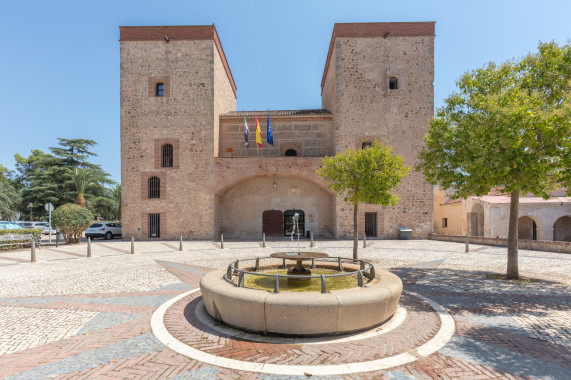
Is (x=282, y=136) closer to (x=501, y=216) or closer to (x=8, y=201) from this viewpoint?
(x=501, y=216)

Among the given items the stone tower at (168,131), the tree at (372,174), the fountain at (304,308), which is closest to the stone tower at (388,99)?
the stone tower at (168,131)

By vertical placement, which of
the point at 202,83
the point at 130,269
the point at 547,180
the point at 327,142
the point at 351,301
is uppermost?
the point at 202,83

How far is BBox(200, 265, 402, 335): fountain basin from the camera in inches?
163

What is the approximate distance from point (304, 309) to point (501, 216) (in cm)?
2173

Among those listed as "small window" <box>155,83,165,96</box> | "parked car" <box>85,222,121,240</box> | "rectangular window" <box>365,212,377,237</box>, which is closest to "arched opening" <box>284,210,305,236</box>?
"rectangular window" <box>365,212,377,237</box>

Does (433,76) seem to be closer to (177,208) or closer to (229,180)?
(229,180)

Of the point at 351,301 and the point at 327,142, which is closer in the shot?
the point at 351,301

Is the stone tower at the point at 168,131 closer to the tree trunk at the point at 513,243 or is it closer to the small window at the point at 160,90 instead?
the small window at the point at 160,90

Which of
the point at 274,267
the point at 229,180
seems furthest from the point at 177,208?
the point at 274,267

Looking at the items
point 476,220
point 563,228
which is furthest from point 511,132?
point 563,228

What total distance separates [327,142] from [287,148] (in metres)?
3.12

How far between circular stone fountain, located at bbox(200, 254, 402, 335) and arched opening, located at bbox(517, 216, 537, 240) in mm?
26138

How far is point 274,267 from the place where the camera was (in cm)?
790

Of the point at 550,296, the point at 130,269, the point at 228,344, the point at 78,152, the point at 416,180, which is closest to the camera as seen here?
the point at 228,344
